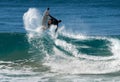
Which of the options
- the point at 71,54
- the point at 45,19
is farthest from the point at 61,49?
the point at 45,19

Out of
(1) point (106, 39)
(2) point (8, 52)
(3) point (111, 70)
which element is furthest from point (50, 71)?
(1) point (106, 39)

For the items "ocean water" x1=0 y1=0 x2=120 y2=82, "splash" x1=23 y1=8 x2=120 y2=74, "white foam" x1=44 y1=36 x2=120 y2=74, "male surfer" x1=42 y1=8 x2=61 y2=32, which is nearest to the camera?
"ocean water" x1=0 y1=0 x2=120 y2=82

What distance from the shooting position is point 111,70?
26984mm

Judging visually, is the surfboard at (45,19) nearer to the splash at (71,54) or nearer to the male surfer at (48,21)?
the male surfer at (48,21)

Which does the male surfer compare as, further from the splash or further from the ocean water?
the splash

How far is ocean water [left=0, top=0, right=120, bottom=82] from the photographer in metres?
26.2

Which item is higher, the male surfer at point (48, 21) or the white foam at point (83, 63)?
the male surfer at point (48, 21)

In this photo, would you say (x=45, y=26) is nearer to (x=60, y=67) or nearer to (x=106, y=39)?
(x=60, y=67)

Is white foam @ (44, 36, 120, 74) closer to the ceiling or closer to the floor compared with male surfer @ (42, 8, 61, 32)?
closer to the floor

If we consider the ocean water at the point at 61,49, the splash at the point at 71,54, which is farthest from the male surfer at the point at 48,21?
the splash at the point at 71,54

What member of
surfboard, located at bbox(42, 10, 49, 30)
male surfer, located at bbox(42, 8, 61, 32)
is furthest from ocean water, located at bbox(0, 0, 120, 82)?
male surfer, located at bbox(42, 8, 61, 32)

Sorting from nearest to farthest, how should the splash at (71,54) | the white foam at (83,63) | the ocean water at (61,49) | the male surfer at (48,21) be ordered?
the ocean water at (61,49) → the white foam at (83,63) → the splash at (71,54) → the male surfer at (48,21)

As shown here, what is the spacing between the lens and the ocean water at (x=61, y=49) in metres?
26.2

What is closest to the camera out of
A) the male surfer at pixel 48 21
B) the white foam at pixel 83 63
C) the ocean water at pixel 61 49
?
the ocean water at pixel 61 49
